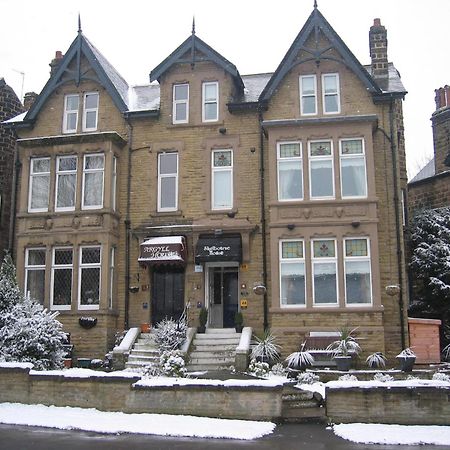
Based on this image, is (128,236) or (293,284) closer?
(293,284)

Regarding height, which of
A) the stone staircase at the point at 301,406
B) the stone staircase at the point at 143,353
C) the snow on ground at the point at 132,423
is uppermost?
the stone staircase at the point at 143,353

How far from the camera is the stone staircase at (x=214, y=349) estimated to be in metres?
18.6

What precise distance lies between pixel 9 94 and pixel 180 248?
11690 mm

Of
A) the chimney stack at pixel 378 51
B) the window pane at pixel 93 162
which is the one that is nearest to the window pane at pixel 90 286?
the window pane at pixel 93 162

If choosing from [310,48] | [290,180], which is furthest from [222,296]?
[310,48]

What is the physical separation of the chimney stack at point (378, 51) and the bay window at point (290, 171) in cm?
481

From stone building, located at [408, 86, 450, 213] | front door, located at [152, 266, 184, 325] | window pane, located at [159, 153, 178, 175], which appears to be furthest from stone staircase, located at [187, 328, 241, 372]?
stone building, located at [408, 86, 450, 213]

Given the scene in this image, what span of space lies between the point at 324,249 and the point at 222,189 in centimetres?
440

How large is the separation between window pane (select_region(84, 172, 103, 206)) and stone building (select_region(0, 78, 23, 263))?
4347 millimetres

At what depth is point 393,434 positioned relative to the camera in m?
11.4

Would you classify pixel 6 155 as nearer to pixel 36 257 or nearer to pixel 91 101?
pixel 91 101

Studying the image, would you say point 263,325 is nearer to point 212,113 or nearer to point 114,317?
point 114,317

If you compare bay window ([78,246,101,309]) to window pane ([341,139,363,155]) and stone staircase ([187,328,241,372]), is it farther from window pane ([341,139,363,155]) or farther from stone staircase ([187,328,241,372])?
window pane ([341,139,363,155])

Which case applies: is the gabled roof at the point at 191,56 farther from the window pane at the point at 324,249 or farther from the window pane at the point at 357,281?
the window pane at the point at 357,281
